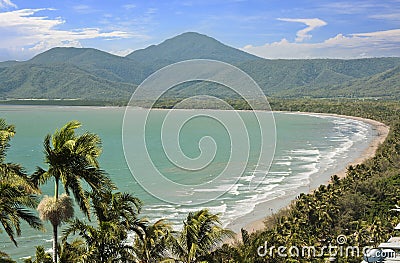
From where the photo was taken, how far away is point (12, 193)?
6.47 m

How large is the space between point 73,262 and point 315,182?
119ft

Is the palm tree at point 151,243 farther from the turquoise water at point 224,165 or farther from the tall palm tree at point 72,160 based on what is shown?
the turquoise water at point 224,165

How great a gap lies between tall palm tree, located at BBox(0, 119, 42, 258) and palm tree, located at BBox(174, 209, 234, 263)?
4117 mm

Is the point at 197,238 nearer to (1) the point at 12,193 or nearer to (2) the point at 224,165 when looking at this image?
(1) the point at 12,193

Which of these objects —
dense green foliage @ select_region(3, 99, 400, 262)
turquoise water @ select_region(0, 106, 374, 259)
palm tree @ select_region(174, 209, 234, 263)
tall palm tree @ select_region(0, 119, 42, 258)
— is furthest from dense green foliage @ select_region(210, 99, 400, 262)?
tall palm tree @ select_region(0, 119, 42, 258)

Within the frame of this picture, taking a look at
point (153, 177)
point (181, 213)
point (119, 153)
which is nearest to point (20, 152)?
point (119, 153)

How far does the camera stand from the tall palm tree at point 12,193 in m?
6.43

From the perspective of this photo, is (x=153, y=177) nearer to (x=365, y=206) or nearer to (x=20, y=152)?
(x=365, y=206)

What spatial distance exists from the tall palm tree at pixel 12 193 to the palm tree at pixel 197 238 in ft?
13.5

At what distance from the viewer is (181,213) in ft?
106

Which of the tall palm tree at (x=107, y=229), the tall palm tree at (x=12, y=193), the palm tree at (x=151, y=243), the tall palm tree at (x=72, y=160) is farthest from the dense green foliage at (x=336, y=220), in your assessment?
the tall palm tree at (x=12, y=193)

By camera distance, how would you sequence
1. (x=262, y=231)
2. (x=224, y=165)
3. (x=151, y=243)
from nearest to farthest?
(x=151, y=243)
(x=262, y=231)
(x=224, y=165)

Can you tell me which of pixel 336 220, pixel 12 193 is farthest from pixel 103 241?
pixel 336 220

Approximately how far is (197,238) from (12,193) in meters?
5.02
